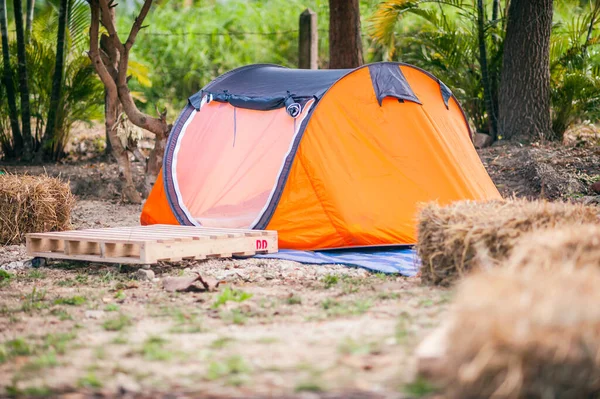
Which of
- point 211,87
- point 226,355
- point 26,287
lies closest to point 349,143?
point 211,87

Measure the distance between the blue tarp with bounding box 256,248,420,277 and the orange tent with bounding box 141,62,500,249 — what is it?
0.10 meters

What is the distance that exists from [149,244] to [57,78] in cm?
530

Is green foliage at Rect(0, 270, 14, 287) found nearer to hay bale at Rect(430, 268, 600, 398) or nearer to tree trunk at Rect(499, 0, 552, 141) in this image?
hay bale at Rect(430, 268, 600, 398)

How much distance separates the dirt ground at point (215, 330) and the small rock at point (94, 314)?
0.02 meters

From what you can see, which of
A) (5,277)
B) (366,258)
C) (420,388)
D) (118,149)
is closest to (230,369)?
(420,388)

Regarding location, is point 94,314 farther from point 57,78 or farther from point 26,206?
point 57,78

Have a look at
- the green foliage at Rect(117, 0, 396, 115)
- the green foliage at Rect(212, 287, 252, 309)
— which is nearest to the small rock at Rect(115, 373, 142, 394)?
the green foliage at Rect(212, 287, 252, 309)

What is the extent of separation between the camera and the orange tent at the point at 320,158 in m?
6.23

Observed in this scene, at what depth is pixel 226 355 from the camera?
3.20 metres

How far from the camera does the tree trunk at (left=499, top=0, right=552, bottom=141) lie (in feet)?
31.2

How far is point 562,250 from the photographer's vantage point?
3234 mm

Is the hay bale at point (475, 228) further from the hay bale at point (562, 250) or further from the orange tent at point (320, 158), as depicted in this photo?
the orange tent at point (320, 158)

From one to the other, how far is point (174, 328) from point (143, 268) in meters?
1.96

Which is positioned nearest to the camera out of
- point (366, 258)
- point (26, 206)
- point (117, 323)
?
point (117, 323)
